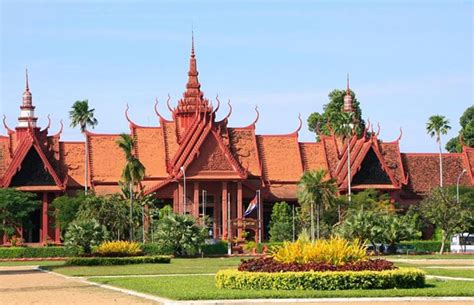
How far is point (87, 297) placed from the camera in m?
32.8

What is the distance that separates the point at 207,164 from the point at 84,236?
27260mm

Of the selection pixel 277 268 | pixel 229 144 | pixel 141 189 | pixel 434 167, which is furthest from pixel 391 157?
pixel 277 268

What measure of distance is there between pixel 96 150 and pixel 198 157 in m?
10.5

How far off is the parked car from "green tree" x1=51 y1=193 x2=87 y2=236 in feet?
89.2

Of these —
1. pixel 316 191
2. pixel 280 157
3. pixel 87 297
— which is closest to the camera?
pixel 87 297

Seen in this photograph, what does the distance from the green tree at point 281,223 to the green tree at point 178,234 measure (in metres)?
14.5

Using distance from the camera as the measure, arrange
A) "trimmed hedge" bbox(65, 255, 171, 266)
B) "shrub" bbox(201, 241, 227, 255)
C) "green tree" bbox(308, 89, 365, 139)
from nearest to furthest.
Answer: "trimmed hedge" bbox(65, 255, 171, 266) < "shrub" bbox(201, 241, 227, 255) < "green tree" bbox(308, 89, 365, 139)

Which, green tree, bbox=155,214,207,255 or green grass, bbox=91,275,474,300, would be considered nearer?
green grass, bbox=91,275,474,300

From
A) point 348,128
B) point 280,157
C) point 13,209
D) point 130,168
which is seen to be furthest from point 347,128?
point 13,209

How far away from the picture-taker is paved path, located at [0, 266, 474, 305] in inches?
1159

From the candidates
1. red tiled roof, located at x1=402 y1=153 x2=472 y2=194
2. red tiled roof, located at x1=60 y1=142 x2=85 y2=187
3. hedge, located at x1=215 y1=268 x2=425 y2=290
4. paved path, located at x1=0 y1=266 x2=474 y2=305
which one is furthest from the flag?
hedge, located at x1=215 y1=268 x2=425 y2=290

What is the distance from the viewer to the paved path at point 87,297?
2944cm

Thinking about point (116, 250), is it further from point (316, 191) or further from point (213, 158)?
point (213, 158)

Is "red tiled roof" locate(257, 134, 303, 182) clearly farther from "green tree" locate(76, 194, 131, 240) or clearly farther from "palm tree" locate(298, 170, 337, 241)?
"green tree" locate(76, 194, 131, 240)
